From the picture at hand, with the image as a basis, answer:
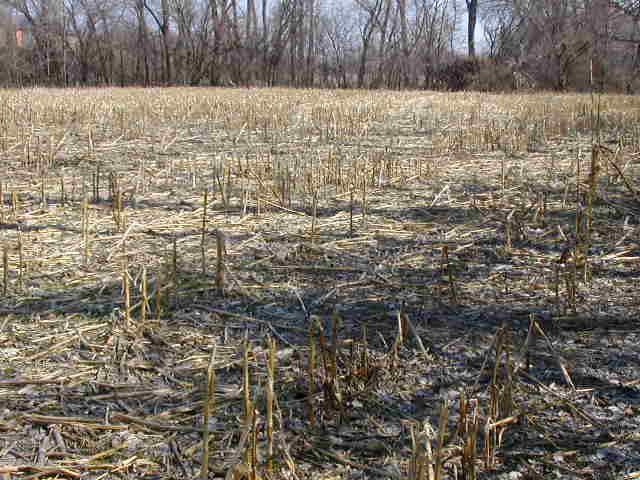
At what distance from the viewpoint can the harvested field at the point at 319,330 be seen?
1.74 meters

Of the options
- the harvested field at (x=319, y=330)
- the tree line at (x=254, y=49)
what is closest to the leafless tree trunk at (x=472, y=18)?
the tree line at (x=254, y=49)

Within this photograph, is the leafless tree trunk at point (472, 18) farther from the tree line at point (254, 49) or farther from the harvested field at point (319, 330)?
the harvested field at point (319, 330)

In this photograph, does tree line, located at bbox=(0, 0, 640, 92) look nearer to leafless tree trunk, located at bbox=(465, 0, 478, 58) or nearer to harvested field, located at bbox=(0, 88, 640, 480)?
leafless tree trunk, located at bbox=(465, 0, 478, 58)

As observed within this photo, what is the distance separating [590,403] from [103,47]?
36.4 meters

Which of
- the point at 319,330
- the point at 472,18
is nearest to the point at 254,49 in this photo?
the point at 472,18

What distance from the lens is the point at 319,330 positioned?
1941 millimetres

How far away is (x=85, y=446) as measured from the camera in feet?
5.83

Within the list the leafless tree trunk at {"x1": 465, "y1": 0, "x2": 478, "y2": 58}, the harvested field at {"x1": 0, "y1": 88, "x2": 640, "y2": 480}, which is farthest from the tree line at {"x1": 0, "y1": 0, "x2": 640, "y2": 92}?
the harvested field at {"x1": 0, "y1": 88, "x2": 640, "y2": 480}

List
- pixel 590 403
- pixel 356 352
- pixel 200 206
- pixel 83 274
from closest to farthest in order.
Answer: pixel 590 403
pixel 356 352
pixel 83 274
pixel 200 206

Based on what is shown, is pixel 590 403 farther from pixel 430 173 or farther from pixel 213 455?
pixel 430 173

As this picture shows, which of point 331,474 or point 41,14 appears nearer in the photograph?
point 331,474

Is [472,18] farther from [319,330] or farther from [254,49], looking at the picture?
[319,330]

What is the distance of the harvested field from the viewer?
1.74m

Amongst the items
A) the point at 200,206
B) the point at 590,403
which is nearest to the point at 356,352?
the point at 590,403
